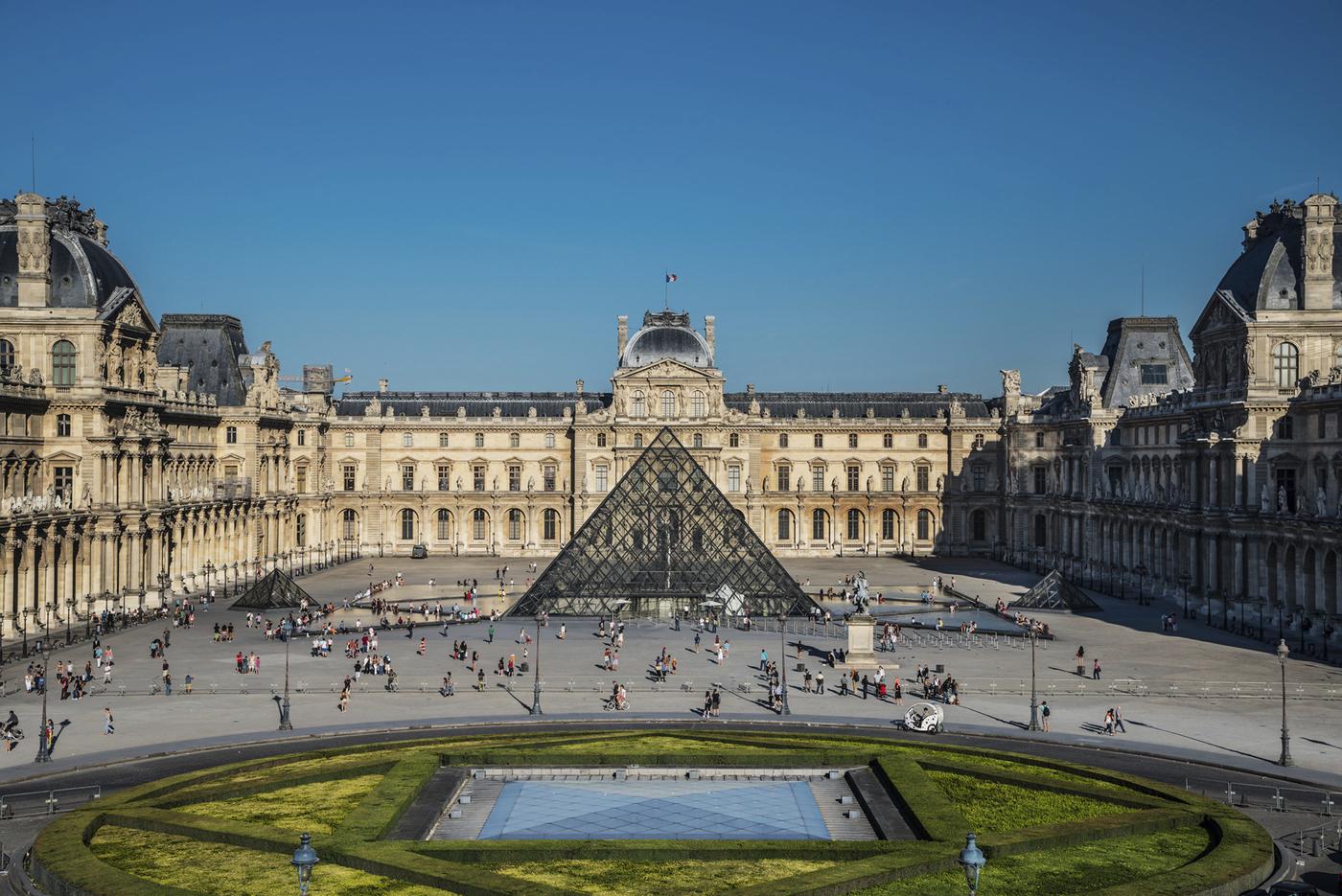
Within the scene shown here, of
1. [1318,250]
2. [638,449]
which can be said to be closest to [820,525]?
[638,449]

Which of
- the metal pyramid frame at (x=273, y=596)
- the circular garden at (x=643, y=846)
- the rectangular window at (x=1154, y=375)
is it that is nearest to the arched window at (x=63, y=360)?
the metal pyramid frame at (x=273, y=596)

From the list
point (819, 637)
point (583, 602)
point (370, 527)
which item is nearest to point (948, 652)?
point (819, 637)

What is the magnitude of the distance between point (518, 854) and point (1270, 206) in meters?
52.7

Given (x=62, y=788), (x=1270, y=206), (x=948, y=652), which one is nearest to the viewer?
(x=62, y=788)

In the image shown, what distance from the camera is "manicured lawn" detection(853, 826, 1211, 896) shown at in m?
24.6

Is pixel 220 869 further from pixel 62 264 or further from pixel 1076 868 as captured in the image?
pixel 62 264

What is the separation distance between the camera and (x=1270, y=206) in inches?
2581

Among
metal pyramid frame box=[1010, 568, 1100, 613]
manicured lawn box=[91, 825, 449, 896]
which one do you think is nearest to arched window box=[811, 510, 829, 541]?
metal pyramid frame box=[1010, 568, 1100, 613]

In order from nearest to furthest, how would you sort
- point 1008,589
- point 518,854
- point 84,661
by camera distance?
point 518,854
point 84,661
point 1008,589

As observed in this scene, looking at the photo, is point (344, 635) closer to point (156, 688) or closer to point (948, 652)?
point (156, 688)

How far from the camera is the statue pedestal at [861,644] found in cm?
5122

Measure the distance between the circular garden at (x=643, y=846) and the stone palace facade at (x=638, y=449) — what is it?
92.1 ft

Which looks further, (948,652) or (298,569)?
(298,569)

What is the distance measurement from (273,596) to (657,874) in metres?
46.1
